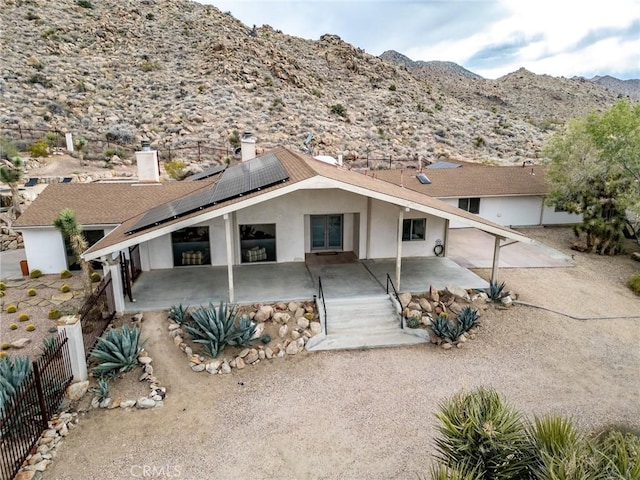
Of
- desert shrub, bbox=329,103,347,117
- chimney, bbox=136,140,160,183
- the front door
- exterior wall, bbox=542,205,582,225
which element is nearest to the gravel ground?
the front door

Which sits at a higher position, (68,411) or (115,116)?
(115,116)

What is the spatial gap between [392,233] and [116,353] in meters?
11.5

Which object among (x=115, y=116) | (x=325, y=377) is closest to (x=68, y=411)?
(x=325, y=377)

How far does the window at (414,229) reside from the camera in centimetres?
1748

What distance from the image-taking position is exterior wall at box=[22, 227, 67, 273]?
16.8m

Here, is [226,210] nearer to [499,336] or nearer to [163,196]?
[163,196]

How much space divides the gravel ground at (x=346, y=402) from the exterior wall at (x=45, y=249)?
7.75 metres

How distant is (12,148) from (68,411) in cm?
3038

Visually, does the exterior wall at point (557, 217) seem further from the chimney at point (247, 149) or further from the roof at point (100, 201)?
the roof at point (100, 201)

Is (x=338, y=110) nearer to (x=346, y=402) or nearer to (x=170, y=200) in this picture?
(x=170, y=200)

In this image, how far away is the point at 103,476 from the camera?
295 inches

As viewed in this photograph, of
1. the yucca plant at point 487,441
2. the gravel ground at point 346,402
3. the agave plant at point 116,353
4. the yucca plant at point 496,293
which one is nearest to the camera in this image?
the yucca plant at point 487,441

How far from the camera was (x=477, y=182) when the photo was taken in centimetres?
2653

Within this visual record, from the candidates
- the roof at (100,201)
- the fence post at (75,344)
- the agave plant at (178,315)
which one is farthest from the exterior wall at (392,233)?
the fence post at (75,344)
